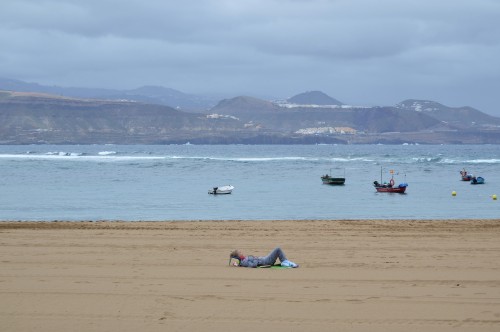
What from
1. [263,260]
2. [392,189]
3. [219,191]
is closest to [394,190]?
[392,189]

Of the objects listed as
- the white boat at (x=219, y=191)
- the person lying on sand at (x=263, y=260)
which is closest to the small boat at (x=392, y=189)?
the white boat at (x=219, y=191)

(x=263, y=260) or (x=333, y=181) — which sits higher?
(x=263, y=260)

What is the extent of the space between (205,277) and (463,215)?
65.8 ft

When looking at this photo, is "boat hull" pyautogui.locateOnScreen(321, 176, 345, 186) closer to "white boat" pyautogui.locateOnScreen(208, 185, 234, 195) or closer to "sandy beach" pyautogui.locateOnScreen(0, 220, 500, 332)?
"white boat" pyautogui.locateOnScreen(208, 185, 234, 195)

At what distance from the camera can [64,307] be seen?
10.0m

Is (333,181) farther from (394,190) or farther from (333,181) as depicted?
(394,190)

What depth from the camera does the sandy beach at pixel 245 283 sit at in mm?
9398

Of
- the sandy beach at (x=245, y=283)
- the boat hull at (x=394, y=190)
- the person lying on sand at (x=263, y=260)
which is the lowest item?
the boat hull at (x=394, y=190)

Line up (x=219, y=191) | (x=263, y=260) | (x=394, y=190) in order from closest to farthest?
(x=263, y=260) < (x=219, y=191) < (x=394, y=190)

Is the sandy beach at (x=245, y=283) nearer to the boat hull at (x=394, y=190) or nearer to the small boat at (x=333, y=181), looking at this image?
the boat hull at (x=394, y=190)

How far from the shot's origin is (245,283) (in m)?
11.8

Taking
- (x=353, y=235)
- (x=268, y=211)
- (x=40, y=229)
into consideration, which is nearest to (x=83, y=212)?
(x=268, y=211)

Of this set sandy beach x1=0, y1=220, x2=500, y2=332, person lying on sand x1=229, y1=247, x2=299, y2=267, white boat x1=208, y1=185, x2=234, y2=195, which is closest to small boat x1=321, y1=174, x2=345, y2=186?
white boat x1=208, y1=185, x2=234, y2=195

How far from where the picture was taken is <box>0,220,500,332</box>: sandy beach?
370 inches
